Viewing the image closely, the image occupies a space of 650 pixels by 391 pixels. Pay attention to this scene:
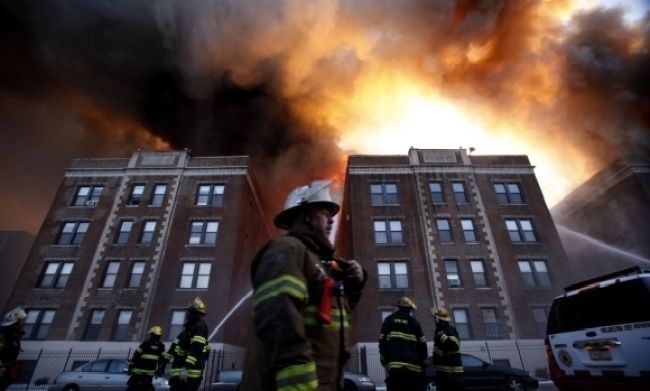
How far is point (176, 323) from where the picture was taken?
20.2 metres

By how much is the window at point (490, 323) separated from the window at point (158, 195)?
23338 mm

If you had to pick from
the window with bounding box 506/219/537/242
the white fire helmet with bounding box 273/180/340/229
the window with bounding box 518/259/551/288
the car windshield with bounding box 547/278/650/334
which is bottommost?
the car windshield with bounding box 547/278/650/334

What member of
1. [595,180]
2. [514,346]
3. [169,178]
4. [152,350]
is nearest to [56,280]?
[169,178]

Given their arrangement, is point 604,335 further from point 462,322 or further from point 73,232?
point 73,232

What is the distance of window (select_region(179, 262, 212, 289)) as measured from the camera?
21.6 meters

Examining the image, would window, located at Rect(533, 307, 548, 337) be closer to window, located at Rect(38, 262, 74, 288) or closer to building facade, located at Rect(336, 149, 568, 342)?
building facade, located at Rect(336, 149, 568, 342)

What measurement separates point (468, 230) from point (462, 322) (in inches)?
247

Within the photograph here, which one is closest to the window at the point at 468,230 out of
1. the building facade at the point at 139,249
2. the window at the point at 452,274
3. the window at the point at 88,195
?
the window at the point at 452,274

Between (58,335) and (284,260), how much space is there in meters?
25.2

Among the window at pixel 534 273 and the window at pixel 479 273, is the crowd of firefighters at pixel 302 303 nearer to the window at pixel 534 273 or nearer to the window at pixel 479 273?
the window at pixel 479 273

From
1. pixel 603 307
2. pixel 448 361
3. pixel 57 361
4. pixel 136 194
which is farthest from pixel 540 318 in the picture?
pixel 136 194

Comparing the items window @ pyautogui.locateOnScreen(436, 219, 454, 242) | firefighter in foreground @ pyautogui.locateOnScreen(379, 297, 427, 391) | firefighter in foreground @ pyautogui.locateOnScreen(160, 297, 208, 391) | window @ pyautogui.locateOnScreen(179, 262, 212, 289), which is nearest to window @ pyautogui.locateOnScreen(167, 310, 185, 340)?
window @ pyautogui.locateOnScreen(179, 262, 212, 289)

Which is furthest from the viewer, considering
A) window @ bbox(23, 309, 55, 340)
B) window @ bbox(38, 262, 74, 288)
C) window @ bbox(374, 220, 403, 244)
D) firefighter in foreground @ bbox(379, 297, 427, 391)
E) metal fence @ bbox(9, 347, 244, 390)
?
window @ bbox(374, 220, 403, 244)

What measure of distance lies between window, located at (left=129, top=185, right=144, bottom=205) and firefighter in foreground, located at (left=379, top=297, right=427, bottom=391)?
79.9 feet
